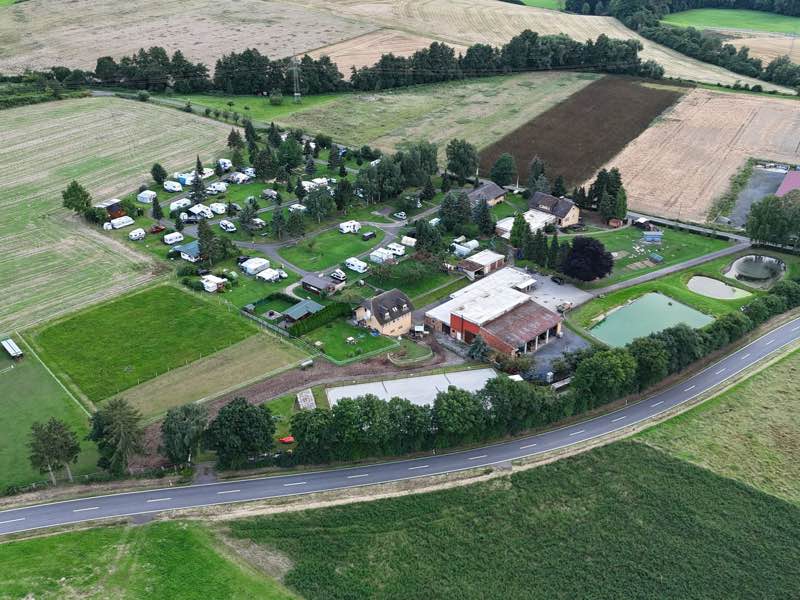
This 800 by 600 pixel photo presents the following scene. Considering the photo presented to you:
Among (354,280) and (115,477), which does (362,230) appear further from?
(115,477)

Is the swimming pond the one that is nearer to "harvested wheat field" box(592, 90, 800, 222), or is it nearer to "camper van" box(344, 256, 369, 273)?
"harvested wheat field" box(592, 90, 800, 222)

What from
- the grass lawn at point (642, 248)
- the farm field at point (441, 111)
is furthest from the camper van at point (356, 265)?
the farm field at point (441, 111)

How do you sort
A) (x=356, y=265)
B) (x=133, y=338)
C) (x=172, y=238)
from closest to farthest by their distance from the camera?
(x=133, y=338)
(x=356, y=265)
(x=172, y=238)

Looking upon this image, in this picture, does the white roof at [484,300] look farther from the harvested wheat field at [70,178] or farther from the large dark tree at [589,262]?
the harvested wheat field at [70,178]

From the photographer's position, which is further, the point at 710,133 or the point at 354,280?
the point at 710,133

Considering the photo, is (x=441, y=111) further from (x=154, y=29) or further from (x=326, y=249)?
(x=154, y=29)

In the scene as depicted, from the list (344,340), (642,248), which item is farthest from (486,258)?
(344,340)

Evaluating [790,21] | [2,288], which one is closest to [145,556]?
[2,288]
